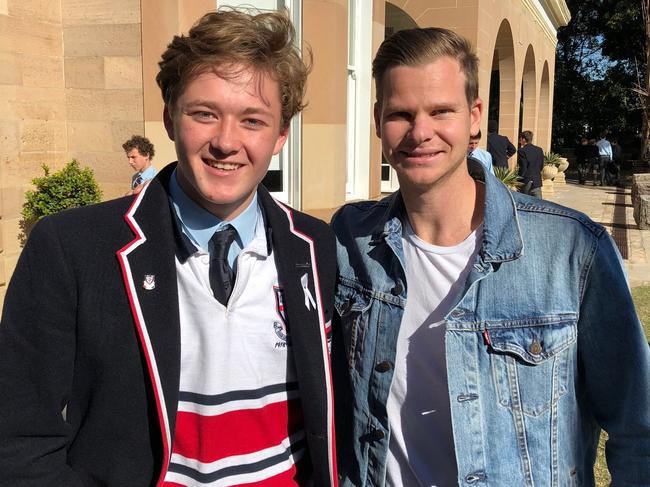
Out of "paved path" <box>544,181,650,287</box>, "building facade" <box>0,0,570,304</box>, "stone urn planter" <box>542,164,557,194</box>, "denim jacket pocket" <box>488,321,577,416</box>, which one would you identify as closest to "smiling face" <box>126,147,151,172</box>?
"building facade" <box>0,0,570,304</box>

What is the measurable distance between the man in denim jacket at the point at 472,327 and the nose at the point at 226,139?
1.62 ft

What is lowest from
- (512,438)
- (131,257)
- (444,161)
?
(512,438)

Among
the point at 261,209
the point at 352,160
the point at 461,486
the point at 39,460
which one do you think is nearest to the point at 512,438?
the point at 461,486

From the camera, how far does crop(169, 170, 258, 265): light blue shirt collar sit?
1.94 metres

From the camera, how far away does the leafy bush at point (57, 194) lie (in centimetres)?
635

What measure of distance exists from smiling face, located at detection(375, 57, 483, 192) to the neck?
29 mm

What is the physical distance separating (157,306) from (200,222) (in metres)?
0.33

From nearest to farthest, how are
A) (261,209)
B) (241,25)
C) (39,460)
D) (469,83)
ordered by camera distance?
(39,460), (241,25), (469,83), (261,209)

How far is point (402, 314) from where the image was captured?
200cm

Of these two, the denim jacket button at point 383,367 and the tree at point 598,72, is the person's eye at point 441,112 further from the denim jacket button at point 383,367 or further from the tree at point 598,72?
the tree at point 598,72

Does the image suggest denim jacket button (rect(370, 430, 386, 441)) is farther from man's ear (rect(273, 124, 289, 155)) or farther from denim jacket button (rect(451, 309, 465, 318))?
man's ear (rect(273, 124, 289, 155))

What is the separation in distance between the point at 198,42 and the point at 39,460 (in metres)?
1.24

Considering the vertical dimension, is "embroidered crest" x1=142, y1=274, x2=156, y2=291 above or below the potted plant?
below

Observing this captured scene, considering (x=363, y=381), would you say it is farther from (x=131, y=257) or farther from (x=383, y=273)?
(x=131, y=257)
